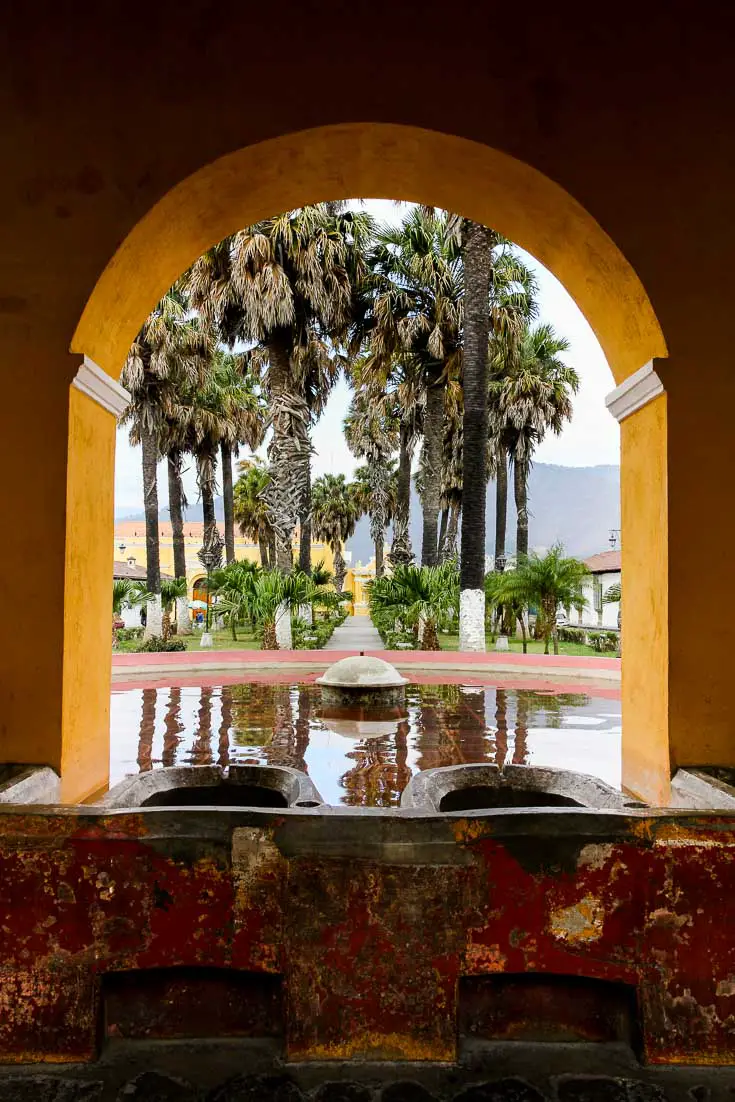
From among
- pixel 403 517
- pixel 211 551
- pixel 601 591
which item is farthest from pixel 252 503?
pixel 601 591

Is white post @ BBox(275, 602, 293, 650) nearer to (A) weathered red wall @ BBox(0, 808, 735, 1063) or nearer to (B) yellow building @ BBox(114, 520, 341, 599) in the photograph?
(A) weathered red wall @ BBox(0, 808, 735, 1063)

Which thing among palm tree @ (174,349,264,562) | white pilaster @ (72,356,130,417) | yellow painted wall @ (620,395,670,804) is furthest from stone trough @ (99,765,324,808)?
palm tree @ (174,349,264,562)

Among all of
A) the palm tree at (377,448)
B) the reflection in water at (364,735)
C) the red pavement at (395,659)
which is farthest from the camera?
the palm tree at (377,448)

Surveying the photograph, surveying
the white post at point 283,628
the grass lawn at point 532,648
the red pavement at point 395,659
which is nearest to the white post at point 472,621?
the red pavement at point 395,659

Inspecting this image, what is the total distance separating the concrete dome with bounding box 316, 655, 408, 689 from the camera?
880 centimetres

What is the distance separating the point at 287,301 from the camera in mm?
17828

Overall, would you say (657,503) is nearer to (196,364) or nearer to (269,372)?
(269,372)

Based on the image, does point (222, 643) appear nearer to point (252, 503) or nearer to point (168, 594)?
point (168, 594)

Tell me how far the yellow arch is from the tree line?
9.09m

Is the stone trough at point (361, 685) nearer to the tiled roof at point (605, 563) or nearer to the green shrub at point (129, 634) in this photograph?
the green shrub at point (129, 634)

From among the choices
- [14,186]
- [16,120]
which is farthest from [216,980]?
[16,120]

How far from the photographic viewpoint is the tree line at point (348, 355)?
17922 mm

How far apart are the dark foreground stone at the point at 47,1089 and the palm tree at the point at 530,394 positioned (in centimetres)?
2747

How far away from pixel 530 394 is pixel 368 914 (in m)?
28.7
